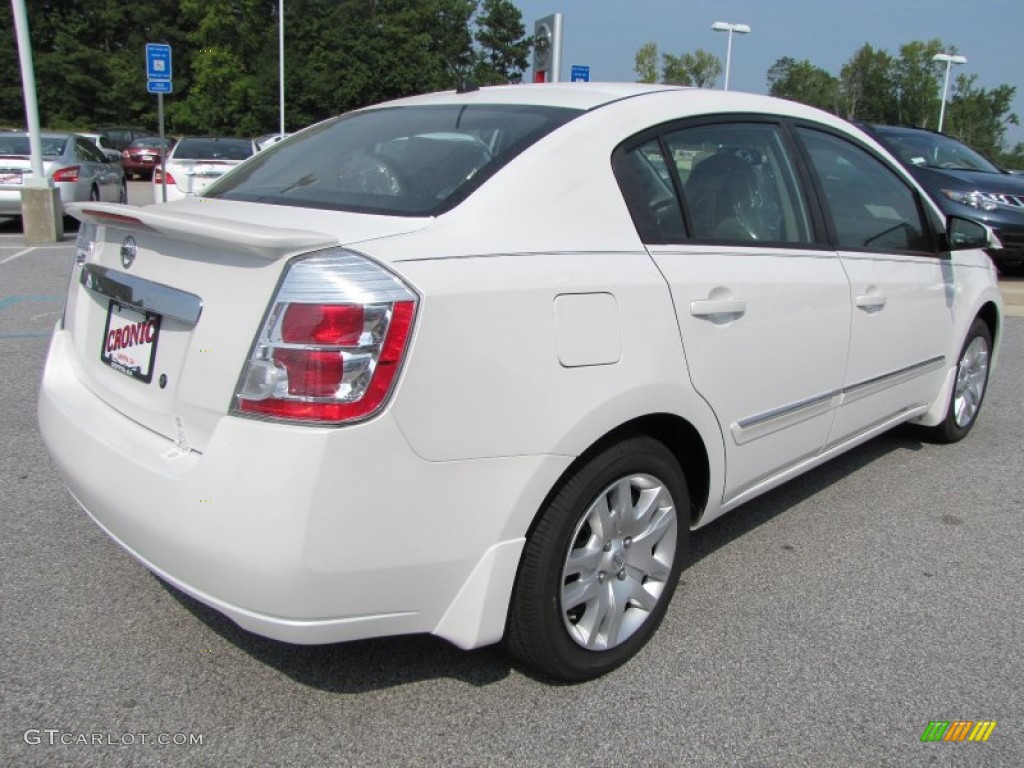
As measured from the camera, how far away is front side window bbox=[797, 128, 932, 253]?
3.35 metres

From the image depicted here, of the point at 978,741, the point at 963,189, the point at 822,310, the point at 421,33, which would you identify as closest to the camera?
the point at 978,741

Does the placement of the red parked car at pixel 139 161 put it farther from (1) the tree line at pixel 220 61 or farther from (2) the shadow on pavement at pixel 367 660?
(2) the shadow on pavement at pixel 367 660

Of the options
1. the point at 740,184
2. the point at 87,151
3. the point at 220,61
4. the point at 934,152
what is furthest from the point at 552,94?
the point at 220,61

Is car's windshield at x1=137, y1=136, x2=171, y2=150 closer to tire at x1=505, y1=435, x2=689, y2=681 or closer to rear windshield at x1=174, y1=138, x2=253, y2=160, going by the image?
rear windshield at x1=174, y1=138, x2=253, y2=160

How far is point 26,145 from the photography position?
12953mm

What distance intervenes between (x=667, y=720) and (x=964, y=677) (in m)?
0.95

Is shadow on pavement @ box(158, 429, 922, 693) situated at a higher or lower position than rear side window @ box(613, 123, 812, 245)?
lower

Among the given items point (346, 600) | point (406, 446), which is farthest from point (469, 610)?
point (406, 446)

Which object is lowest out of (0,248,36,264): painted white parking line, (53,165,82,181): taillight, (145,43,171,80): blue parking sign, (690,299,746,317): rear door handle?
(0,248,36,264): painted white parking line

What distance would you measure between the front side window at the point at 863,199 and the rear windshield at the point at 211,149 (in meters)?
12.5

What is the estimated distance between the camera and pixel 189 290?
6.96 feet

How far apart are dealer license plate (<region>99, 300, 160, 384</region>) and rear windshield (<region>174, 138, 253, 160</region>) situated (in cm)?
1283

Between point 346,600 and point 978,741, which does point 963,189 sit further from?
point 346,600

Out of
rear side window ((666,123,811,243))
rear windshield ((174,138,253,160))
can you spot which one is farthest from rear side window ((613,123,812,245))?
rear windshield ((174,138,253,160))
